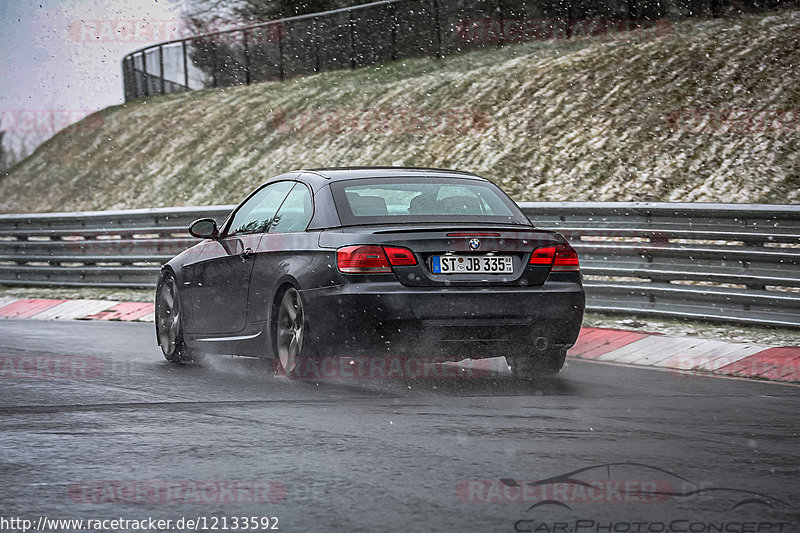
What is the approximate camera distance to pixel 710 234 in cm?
1172

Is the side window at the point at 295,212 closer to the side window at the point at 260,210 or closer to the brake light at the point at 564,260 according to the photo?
the side window at the point at 260,210

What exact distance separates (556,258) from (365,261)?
4.46 feet

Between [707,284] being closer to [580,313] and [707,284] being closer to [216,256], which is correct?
[580,313]

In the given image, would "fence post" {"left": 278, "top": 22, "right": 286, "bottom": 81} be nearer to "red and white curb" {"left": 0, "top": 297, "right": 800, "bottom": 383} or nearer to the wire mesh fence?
the wire mesh fence

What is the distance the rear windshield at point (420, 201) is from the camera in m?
8.51

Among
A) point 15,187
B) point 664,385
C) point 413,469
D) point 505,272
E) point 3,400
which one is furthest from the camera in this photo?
point 15,187

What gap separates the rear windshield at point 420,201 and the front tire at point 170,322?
89.4 inches

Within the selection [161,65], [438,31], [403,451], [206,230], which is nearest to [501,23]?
[438,31]

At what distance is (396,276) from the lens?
793 cm

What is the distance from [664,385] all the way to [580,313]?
829mm

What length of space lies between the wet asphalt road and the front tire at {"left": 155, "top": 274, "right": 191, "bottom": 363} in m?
0.99

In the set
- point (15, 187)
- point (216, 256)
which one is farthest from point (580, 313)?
point (15, 187)

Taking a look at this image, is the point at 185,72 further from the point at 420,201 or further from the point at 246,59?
the point at 420,201

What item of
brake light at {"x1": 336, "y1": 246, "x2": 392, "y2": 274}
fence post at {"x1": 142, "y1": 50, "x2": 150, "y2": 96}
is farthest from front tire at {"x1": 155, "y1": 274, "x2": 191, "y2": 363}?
fence post at {"x1": 142, "y1": 50, "x2": 150, "y2": 96}
